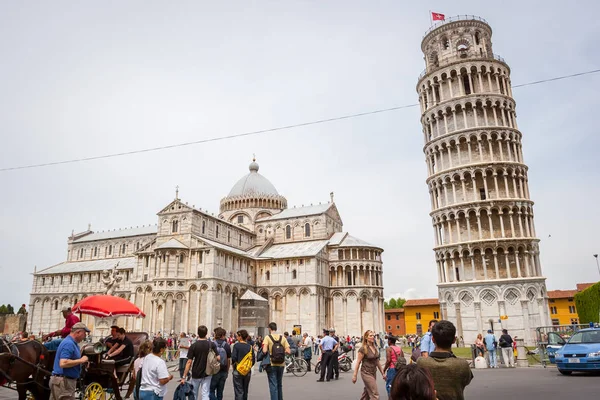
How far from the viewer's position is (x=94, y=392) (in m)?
9.67

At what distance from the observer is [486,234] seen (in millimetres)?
36125

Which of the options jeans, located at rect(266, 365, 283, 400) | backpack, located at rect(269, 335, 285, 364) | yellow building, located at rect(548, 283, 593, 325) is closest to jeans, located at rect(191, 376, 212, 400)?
jeans, located at rect(266, 365, 283, 400)

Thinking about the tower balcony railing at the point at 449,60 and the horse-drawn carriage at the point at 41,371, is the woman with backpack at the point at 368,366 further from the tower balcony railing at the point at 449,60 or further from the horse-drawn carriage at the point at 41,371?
the tower balcony railing at the point at 449,60

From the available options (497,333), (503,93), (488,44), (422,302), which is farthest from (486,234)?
(422,302)

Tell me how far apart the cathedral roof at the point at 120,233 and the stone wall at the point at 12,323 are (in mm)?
13704

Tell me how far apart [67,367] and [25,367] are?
8.85 ft

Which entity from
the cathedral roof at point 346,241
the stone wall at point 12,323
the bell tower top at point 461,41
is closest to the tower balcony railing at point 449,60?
the bell tower top at point 461,41

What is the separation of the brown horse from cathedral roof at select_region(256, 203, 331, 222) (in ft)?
156

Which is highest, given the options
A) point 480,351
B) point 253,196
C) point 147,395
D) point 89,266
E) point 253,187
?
point 253,187

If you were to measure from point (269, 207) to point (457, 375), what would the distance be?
58871 millimetres

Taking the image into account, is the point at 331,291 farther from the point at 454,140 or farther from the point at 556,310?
the point at 556,310

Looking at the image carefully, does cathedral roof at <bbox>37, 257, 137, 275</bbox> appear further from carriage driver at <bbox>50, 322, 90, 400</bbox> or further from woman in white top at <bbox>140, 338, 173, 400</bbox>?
woman in white top at <bbox>140, 338, 173, 400</bbox>

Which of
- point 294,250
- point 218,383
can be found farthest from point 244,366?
point 294,250

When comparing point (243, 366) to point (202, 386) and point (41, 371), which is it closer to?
point (202, 386)
